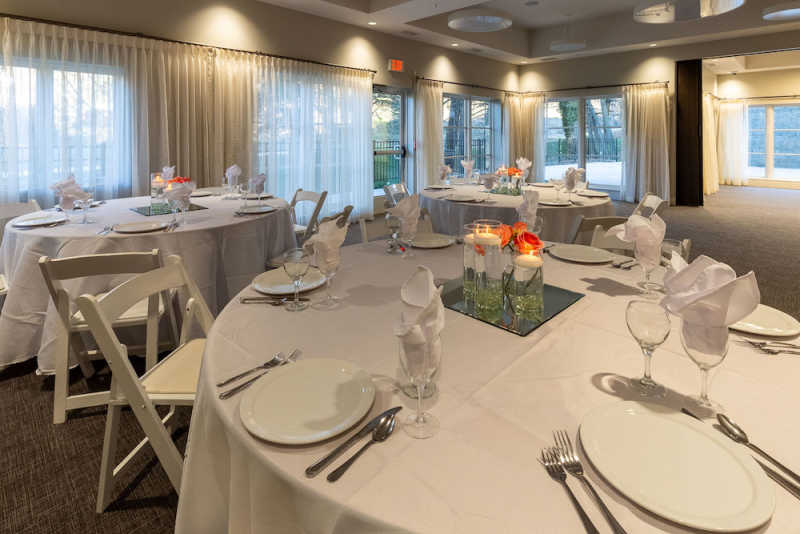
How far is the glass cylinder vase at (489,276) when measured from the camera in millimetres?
1282

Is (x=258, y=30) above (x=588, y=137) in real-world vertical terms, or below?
above

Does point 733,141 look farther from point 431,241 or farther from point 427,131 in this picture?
point 431,241

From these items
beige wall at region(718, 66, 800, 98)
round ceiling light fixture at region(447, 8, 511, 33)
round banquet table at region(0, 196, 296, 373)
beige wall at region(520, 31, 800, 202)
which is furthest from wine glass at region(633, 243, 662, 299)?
beige wall at region(718, 66, 800, 98)

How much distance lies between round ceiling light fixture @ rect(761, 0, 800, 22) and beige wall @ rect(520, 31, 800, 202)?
78.2 inches

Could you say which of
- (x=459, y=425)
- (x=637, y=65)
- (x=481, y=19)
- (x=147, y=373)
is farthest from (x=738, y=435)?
(x=637, y=65)

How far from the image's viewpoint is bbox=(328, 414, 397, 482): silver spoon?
0.68 m

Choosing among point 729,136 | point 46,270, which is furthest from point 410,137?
point 729,136

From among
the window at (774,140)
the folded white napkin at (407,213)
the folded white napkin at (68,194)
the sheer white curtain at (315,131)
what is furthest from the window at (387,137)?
the window at (774,140)

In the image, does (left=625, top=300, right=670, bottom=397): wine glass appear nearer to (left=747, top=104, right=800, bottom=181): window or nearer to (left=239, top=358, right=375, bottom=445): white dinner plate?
(left=239, top=358, right=375, bottom=445): white dinner plate

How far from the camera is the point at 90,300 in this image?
120 cm

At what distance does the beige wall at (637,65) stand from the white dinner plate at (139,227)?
898 centimetres

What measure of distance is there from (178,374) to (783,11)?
289 inches

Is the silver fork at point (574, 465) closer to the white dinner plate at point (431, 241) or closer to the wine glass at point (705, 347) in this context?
the wine glass at point (705, 347)

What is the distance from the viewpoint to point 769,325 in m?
1.15
